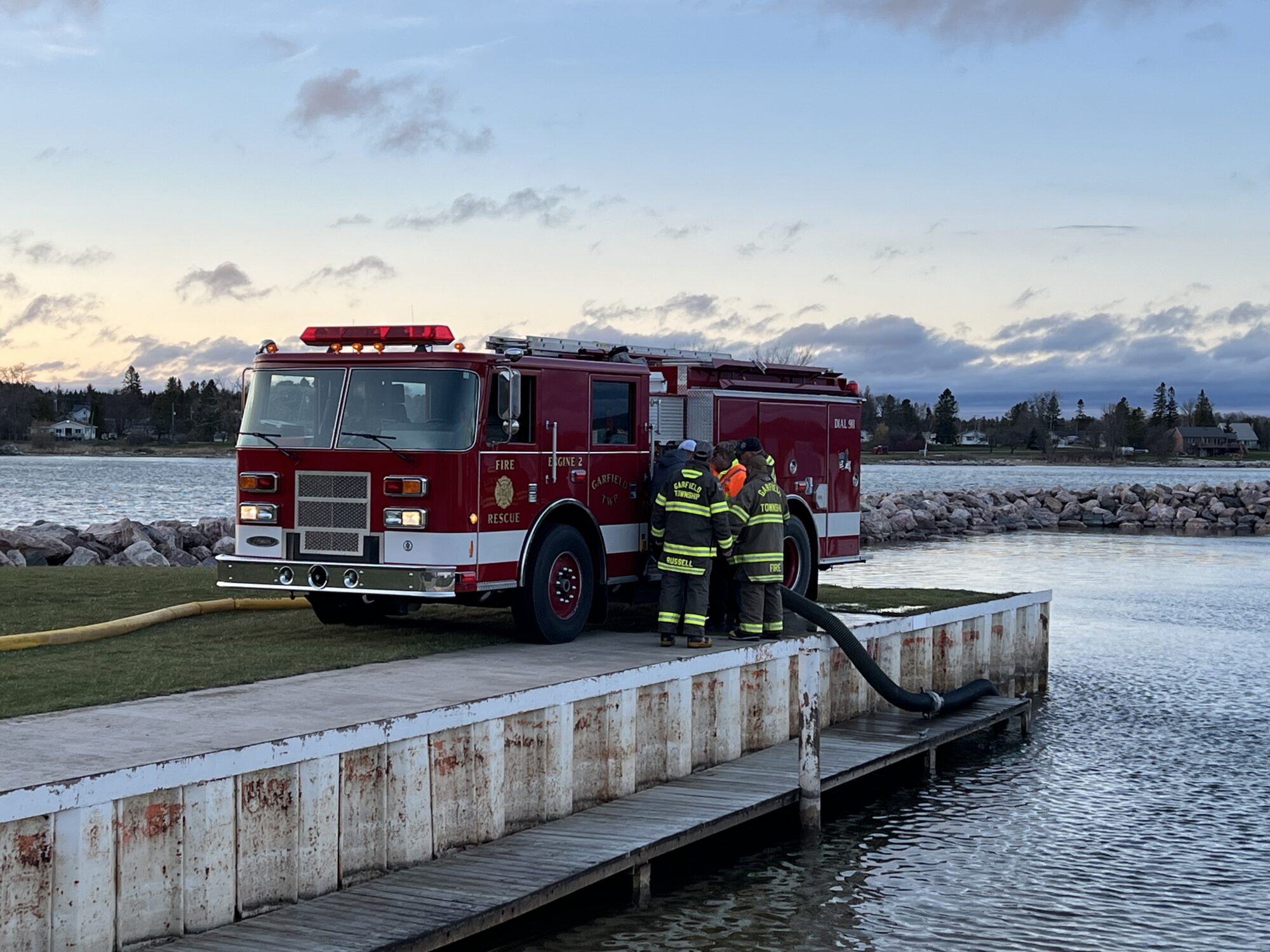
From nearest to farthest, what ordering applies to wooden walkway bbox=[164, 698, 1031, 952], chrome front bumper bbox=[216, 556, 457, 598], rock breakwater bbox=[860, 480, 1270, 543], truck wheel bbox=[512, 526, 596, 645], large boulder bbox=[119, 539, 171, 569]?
1. wooden walkway bbox=[164, 698, 1031, 952]
2. chrome front bumper bbox=[216, 556, 457, 598]
3. truck wheel bbox=[512, 526, 596, 645]
4. large boulder bbox=[119, 539, 171, 569]
5. rock breakwater bbox=[860, 480, 1270, 543]

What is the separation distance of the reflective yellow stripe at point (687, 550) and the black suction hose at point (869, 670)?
1.08m

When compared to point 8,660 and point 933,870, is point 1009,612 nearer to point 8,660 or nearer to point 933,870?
point 933,870

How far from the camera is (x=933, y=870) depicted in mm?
11656

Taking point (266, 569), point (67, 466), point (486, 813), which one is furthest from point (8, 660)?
point (67, 466)

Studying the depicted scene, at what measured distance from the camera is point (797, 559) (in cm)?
1666

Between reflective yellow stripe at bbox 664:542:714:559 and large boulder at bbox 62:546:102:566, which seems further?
large boulder at bbox 62:546:102:566

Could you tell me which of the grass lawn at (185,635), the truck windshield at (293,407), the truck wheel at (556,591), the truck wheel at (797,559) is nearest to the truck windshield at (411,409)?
the truck windshield at (293,407)

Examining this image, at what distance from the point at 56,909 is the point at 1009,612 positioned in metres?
13.4

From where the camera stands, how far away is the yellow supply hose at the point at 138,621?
40.3 feet

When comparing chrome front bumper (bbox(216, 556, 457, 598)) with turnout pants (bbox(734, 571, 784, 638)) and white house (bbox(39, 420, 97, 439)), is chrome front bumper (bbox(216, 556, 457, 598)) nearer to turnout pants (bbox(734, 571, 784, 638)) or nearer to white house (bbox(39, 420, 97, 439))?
turnout pants (bbox(734, 571, 784, 638))

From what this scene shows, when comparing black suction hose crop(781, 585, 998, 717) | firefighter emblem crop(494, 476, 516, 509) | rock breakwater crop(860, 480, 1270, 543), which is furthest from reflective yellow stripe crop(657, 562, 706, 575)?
rock breakwater crop(860, 480, 1270, 543)

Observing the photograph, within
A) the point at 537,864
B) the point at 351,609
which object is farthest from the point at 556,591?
the point at 537,864

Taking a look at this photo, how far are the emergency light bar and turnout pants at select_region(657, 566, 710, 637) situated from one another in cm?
291

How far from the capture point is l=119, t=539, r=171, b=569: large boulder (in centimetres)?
2802
